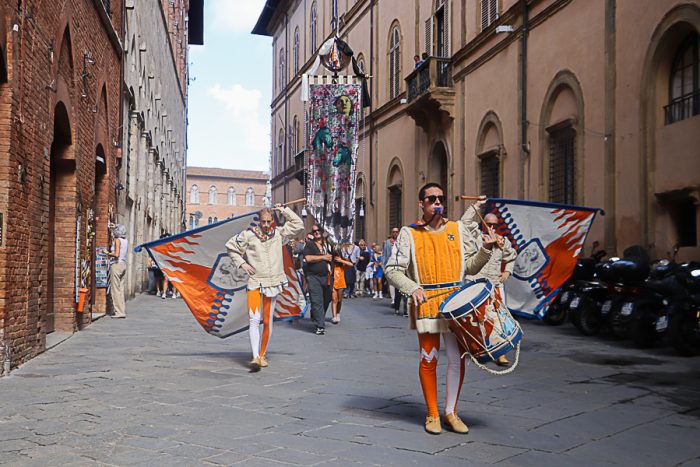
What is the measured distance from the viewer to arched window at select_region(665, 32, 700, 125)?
41.3ft

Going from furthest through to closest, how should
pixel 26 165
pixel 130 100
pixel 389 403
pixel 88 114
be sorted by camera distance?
pixel 130 100, pixel 88 114, pixel 26 165, pixel 389 403

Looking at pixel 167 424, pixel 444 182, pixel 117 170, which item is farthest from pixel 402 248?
pixel 444 182

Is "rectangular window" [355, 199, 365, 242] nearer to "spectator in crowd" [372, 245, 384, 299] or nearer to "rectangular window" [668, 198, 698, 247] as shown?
"spectator in crowd" [372, 245, 384, 299]

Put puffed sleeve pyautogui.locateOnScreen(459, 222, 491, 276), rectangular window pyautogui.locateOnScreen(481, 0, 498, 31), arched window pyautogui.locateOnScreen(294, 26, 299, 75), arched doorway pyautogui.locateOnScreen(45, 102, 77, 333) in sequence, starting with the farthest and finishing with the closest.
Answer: arched window pyautogui.locateOnScreen(294, 26, 299, 75) < rectangular window pyautogui.locateOnScreen(481, 0, 498, 31) < arched doorway pyautogui.locateOnScreen(45, 102, 77, 333) < puffed sleeve pyautogui.locateOnScreen(459, 222, 491, 276)

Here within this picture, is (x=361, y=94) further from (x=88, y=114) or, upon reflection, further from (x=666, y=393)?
(x=666, y=393)

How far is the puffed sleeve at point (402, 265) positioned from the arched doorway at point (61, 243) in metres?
7.26

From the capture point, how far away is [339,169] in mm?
26234

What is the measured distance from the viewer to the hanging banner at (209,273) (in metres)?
9.66

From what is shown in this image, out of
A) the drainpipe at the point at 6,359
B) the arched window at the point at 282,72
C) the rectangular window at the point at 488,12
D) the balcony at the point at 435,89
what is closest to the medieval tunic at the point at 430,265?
the drainpipe at the point at 6,359

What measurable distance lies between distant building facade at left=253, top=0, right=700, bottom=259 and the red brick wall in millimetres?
8856

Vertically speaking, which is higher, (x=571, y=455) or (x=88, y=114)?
(x=88, y=114)

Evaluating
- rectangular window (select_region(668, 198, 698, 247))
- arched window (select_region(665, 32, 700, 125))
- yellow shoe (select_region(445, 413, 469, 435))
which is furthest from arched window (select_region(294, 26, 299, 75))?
yellow shoe (select_region(445, 413, 469, 435))

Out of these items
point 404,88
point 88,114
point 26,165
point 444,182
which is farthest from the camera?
point 404,88

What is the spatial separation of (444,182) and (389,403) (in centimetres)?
1844
